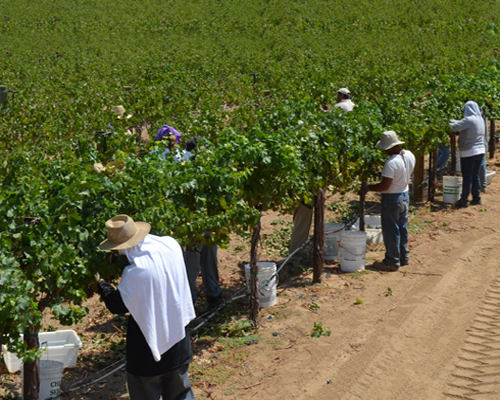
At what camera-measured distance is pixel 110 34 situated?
143 feet

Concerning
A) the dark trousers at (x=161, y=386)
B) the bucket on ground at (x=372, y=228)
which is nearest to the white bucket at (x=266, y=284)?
the bucket on ground at (x=372, y=228)

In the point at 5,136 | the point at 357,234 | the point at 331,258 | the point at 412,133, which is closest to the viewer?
the point at 357,234

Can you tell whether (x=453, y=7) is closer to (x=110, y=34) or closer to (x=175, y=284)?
(x=110, y=34)

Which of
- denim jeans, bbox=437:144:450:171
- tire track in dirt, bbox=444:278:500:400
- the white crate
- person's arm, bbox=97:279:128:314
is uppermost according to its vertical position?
person's arm, bbox=97:279:128:314

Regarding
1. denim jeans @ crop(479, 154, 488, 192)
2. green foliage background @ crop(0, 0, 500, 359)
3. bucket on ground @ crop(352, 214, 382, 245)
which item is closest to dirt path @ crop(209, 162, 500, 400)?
bucket on ground @ crop(352, 214, 382, 245)

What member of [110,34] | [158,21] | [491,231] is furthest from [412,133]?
[158,21]

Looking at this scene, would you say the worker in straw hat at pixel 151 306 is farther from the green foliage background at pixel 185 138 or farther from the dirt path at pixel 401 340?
the dirt path at pixel 401 340

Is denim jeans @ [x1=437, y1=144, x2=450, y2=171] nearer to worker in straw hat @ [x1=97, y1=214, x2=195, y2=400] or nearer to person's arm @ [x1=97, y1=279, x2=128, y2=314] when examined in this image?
worker in straw hat @ [x1=97, y1=214, x2=195, y2=400]

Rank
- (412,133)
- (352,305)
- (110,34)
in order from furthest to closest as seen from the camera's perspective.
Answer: (110,34) < (412,133) < (352,305)

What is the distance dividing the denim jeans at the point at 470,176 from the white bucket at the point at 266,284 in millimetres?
5111

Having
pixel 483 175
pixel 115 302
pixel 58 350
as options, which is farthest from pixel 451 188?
pixel 115 302

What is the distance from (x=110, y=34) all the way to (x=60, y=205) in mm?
40647

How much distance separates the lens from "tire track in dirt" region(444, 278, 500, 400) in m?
5.90

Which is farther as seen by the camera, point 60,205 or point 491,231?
point 491,231
